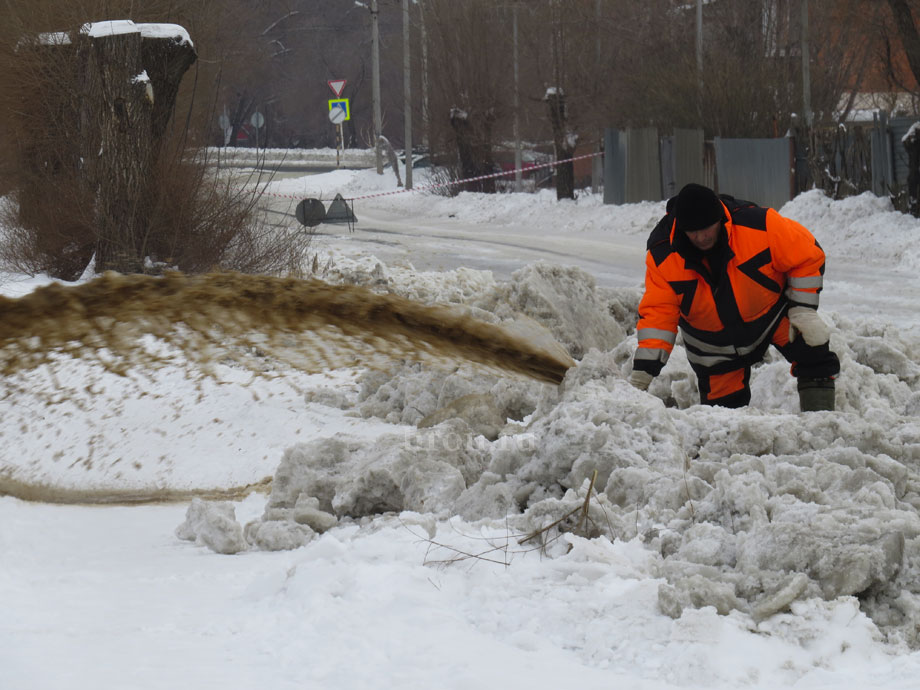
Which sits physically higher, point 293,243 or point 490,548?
point 293,243

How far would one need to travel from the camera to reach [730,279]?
5094 mm

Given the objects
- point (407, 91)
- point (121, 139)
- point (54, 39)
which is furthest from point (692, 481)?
point (407, 91)

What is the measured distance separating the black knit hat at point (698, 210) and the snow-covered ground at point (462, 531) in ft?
2.50

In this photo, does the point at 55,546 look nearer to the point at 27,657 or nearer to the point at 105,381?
the point at 27,657

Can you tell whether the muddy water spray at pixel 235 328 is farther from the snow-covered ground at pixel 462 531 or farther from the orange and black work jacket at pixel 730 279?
the orange and black work jacket at pixel 730 279

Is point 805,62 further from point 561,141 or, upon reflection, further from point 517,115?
point 517,115

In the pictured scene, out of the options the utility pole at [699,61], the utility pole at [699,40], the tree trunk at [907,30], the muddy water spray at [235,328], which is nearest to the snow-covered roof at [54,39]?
the muddy water spray at [235,328]

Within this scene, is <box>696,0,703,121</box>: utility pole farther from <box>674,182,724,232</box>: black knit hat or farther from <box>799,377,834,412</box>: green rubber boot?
<box>674,182,724,232</box>: black knit hat

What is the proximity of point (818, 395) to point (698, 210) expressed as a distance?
48.1 inches

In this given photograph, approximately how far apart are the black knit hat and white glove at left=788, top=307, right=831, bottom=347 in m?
0.71

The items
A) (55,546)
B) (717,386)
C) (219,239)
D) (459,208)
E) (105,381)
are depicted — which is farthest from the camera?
(459,208)

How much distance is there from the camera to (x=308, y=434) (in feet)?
20.2

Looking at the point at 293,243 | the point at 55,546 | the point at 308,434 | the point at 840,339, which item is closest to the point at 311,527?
the point at 55,546

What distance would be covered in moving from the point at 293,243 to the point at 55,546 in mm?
6497
